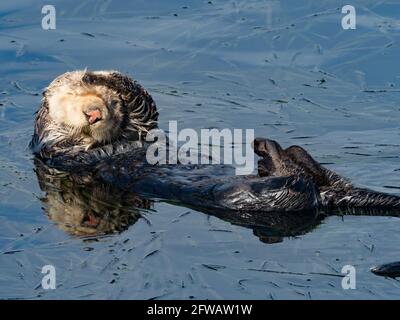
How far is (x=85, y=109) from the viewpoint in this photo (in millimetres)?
7727

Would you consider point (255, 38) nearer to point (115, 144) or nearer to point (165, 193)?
point (115, 144)

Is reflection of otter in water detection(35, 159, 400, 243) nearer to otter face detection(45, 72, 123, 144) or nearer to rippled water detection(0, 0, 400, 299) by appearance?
rippled water detection(0, 0, 400, 299)

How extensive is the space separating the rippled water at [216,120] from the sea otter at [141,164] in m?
0.13

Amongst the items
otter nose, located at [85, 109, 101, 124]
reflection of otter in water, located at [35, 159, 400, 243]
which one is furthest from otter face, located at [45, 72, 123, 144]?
reflection of otter in water, located at [35, 159, 400, 243]

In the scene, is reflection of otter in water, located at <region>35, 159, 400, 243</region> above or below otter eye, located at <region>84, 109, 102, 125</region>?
below

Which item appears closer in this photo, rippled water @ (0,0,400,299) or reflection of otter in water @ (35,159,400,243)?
rippled water @ (0,0,400,299)

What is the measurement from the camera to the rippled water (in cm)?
598

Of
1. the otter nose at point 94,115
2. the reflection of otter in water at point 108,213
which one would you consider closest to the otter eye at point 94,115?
the otter nose at point 94,115

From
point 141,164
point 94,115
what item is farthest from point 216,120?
point 141,164

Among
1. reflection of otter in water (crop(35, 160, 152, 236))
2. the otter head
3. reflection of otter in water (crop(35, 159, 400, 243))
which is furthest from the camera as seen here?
the otter head

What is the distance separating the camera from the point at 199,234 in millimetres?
6594

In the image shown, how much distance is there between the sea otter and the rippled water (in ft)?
0.44
